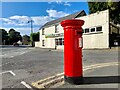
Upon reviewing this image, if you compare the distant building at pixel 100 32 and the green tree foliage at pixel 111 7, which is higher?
the green tree foliage at pixel 111 7

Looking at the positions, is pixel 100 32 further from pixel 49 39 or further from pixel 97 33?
pixel 49 39

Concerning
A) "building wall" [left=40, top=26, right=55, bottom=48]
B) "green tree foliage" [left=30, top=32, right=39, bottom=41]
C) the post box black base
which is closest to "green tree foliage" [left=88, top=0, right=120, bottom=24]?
"building wall" [left=40, top=26, right=55, bottom=48]

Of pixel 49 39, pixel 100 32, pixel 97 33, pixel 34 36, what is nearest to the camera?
pixel 100 32

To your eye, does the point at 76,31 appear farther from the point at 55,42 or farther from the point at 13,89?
the point at 55,42

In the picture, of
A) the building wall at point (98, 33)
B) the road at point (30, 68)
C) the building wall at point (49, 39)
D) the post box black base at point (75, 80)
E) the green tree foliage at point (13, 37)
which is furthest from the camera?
the green tree foliage at point (13, 37)

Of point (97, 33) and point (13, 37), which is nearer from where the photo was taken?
point (97, 33)

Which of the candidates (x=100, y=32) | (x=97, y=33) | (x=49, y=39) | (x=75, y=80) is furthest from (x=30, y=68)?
(x=49, y=39)

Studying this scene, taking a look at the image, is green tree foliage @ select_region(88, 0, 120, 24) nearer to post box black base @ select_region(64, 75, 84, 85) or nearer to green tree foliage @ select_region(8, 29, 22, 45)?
post box black base @ select_region(64, 75, 84, 85)

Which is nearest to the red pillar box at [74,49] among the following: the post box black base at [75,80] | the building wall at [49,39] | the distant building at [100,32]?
the post box black base at [75,80]

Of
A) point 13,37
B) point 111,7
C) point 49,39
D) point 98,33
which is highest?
point 111,7

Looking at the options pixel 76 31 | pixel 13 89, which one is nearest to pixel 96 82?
pixel 76 31

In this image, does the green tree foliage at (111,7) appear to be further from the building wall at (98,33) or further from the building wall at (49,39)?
the building wall at (49,39)

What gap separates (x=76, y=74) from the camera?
6.90 meters

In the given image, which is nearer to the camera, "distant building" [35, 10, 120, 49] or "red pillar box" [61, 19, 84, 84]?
"red pillar box" [61, 19, 84, 84]
